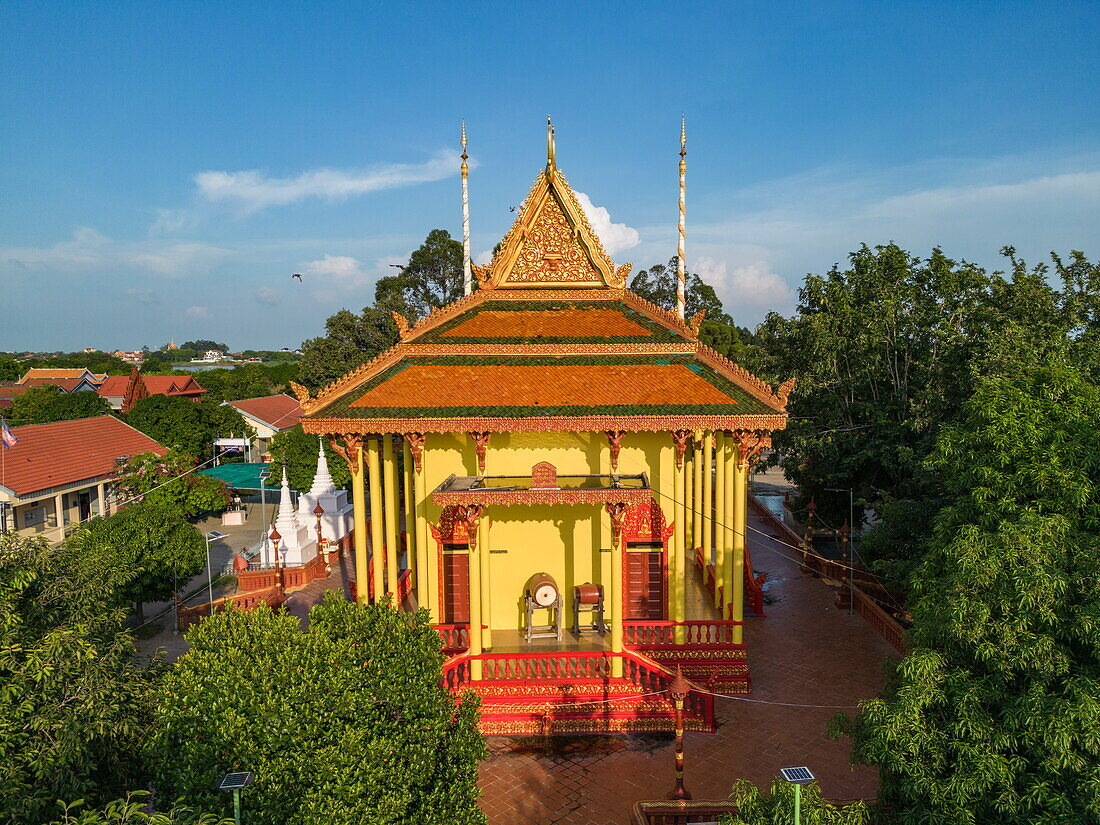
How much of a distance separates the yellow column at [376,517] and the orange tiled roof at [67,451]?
22.7 meters

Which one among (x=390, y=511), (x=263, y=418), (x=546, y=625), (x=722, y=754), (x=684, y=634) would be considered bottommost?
(x=722, y=754)

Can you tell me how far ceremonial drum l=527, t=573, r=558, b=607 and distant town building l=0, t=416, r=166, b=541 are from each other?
935 inches

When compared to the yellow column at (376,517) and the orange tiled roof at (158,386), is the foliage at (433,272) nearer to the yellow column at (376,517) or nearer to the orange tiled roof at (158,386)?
the yellow column at (376,517)

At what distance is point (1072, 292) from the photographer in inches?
774

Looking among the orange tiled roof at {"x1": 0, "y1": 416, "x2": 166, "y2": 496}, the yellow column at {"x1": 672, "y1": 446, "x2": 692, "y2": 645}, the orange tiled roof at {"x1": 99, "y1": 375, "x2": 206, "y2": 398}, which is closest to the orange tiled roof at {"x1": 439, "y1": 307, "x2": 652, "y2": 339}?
the yellow column at {"x1": 672, "y1": 446, "x2": 692, "y2": 645}

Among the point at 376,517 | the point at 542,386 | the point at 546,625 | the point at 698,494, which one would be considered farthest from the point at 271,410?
the point at 542,386

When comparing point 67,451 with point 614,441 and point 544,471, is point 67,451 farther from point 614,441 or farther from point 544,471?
point 614,441

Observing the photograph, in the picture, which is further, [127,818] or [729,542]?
[729,542]

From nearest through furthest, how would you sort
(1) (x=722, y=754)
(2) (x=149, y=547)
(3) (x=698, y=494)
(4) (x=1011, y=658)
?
1. (4) (x=1011, y=658)
2. (1) (x=722, y=754)
3. (2) (x=149, y=547)
4. (3) (x=698, y=494)

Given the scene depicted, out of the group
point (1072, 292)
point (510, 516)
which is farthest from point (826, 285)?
point (510, 516)

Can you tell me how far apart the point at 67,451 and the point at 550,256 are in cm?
2976

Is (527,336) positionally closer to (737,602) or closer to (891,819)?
(737,602)

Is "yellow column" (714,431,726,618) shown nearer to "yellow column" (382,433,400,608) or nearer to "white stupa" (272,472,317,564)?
"yellow column" (382,433,400,608)

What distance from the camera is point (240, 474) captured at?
3678 cm
